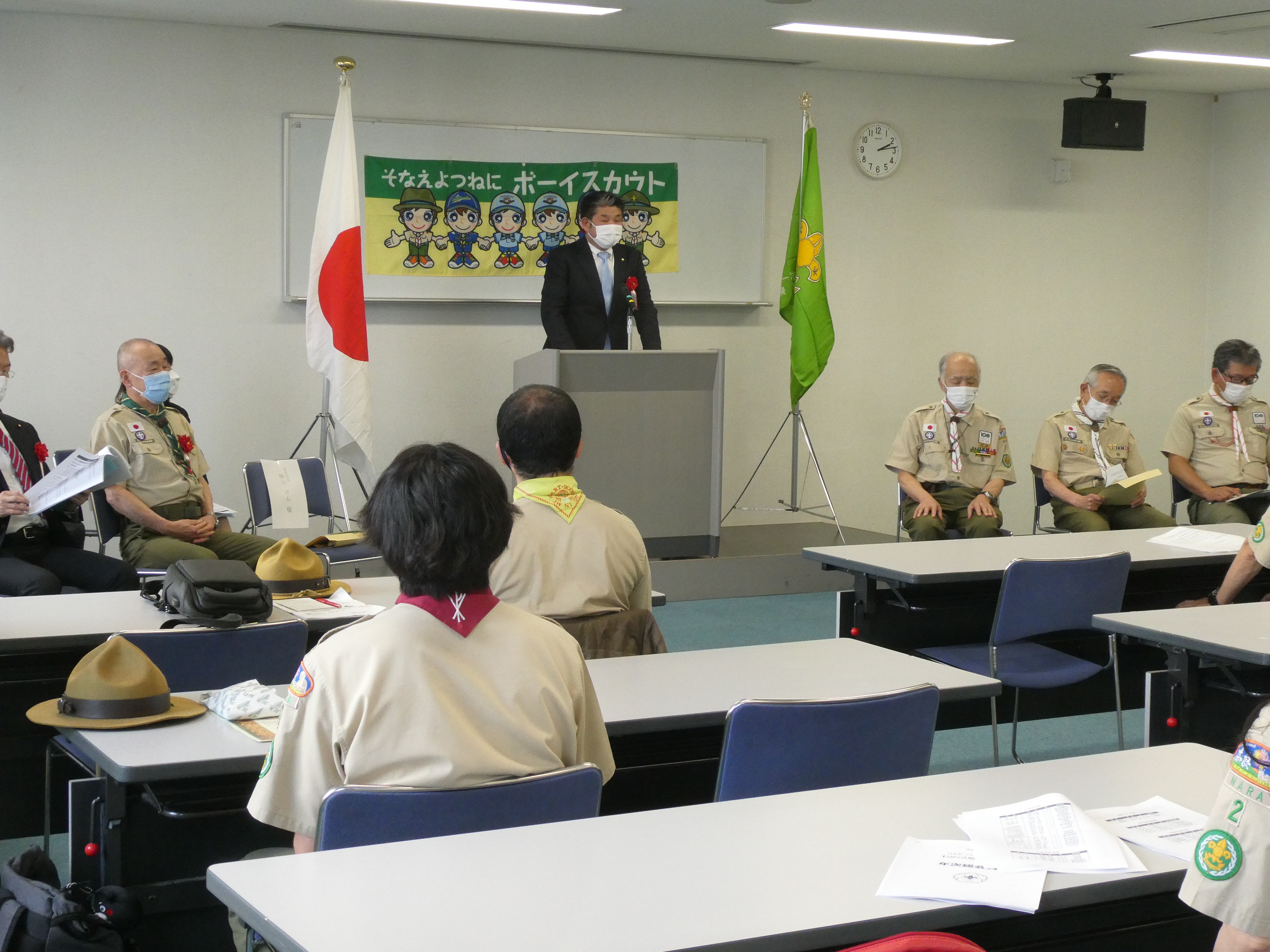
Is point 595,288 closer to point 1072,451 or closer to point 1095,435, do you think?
point 1072,451

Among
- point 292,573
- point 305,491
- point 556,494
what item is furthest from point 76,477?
point 556,494

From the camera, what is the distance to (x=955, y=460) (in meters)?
6.45

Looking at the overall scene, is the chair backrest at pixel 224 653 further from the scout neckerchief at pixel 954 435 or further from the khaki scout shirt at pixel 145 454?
the scout neckerchief at pixel 954 435

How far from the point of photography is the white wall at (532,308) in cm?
655

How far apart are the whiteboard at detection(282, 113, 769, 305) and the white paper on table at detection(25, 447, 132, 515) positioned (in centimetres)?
283

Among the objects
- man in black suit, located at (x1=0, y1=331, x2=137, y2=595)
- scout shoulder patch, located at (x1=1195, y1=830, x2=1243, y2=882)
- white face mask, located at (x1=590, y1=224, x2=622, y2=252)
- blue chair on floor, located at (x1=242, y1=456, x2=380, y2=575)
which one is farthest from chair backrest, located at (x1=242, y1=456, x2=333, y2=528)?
scout shoulder patch, located at (x1=1195, y1=830, x2=1243, y2=882)

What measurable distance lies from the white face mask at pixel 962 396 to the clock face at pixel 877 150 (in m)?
2.24

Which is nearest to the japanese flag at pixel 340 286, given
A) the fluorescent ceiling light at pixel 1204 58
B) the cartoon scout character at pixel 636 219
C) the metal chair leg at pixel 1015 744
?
the cartoon scout character at pixel 636 219

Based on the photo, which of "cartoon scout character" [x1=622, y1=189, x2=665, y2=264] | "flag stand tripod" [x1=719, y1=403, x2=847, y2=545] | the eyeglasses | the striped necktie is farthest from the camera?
"flag stand tripod" [x1=719, y1=403, x2=847, y2=545]

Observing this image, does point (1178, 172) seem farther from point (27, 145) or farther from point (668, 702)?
point (668, 702)

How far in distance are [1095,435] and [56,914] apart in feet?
19.0

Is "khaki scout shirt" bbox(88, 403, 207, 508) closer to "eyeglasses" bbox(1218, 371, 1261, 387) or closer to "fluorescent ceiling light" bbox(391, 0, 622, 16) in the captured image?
"fluorescent ceiling light" bbox(391, 0, 622, 16)

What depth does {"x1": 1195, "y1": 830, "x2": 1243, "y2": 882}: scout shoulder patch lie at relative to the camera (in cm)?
138

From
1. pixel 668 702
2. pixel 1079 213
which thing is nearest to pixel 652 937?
A: pixel 668 702
